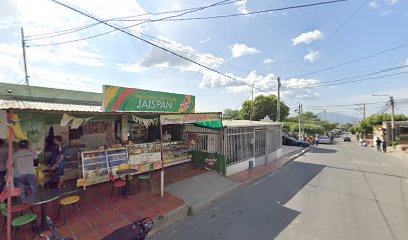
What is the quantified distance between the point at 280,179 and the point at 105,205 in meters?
7.65

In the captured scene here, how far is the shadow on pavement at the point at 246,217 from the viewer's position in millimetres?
4750

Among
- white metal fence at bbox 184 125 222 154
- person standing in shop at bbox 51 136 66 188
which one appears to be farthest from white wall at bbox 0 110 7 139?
white metal fence at bbox 184 125 222 154

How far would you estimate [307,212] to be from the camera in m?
5.95

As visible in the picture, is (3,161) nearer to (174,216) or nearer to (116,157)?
(116,157)

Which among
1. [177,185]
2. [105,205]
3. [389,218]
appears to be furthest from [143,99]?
[389,218]

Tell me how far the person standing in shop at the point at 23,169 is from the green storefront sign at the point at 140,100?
108 inches

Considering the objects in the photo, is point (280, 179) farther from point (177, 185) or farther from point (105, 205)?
point (105, 205)

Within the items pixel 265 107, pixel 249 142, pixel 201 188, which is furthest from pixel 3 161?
pixel 265 107

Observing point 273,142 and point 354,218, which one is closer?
point 354,218

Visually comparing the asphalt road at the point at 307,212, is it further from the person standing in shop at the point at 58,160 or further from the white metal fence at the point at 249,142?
the person standing in shop at the point at 58,160

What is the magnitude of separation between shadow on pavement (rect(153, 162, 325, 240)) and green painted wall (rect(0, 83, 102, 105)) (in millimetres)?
8767

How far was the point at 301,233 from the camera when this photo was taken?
483cm

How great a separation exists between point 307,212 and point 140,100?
7414 millimetres

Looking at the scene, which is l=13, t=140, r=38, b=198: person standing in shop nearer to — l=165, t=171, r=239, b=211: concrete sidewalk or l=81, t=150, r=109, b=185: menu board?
l=81, t=150, r=109, b=185: menu board
